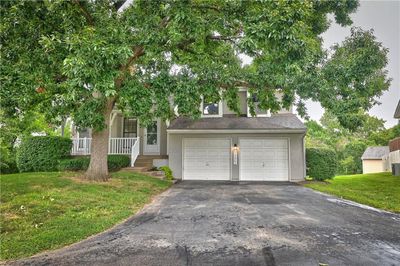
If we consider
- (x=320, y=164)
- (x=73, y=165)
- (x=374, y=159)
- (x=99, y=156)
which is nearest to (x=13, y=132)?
(x=73, y=165)

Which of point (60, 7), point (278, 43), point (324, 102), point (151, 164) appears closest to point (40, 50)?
point (60, 7)

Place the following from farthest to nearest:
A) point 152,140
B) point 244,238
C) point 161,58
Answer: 1. point 152,140
2. point 161,58
3. point 244,238

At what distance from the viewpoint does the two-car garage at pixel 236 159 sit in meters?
14.1

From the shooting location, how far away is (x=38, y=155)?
42.2 ft

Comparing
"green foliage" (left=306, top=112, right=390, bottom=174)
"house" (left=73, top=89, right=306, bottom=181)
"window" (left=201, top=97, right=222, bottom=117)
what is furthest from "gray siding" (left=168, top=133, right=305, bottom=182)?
"green foliage" (left=306, top=112, right=390, bottom=174)

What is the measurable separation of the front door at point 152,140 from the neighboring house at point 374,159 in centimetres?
3094

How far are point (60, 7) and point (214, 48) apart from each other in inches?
219

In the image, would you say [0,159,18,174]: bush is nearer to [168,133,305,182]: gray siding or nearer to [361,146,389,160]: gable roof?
[168,133,305,182]: gray siding

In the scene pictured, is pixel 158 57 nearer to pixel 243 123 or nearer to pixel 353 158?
pixel 243 123

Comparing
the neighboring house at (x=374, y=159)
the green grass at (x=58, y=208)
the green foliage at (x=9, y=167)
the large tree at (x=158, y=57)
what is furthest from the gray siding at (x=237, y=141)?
the neighboring house at (x=374, y=159)

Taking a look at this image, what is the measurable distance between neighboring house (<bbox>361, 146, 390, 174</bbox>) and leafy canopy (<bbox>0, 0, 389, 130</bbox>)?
28556 millimetres

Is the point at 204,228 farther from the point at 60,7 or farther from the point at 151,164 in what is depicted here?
the point at 151,164

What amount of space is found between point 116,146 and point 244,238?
1202 cm

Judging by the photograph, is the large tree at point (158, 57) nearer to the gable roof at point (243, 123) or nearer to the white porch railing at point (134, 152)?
the gable roof at point (243, 123)
